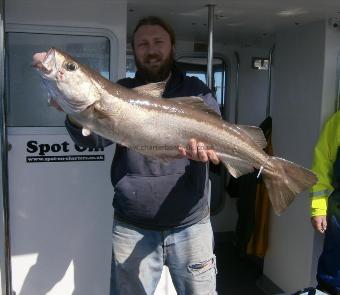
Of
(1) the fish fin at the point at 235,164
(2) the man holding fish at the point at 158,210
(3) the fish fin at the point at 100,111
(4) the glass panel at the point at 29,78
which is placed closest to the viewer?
(3) the fish fin at the point at 100,111

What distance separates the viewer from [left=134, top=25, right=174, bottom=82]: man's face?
9.29 feet

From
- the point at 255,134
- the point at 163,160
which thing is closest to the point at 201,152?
the point at 163,160

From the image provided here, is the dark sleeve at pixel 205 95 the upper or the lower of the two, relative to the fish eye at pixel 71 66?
lower

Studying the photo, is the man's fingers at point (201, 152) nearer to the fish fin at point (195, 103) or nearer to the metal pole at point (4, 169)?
the fish fin at point (195, 103)

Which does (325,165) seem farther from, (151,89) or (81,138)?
(81,138)

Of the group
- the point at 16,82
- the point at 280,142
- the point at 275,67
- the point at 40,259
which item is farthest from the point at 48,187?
the point at 275,67

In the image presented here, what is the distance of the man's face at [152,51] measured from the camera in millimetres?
2832

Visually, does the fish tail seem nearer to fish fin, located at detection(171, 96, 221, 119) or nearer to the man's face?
fish fin, located at detection(171, 96, 221, 119)

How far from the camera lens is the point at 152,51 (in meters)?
2.83

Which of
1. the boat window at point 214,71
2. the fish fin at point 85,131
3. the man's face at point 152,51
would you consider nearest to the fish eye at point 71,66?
the fish fin at point 85,131

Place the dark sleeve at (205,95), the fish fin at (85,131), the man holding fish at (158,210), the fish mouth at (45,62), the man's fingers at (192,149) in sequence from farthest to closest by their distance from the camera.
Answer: the dark sleeve at (205,95) → the man holding fish at (158,210) → the man's fingers at (192,149) → the fish fin at (85,131) → the fish mouth at (45,62)

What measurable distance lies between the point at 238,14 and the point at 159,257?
2119 millimetres

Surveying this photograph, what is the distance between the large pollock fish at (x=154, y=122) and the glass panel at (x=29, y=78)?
1069 mm

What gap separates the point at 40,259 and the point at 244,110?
134 inches
